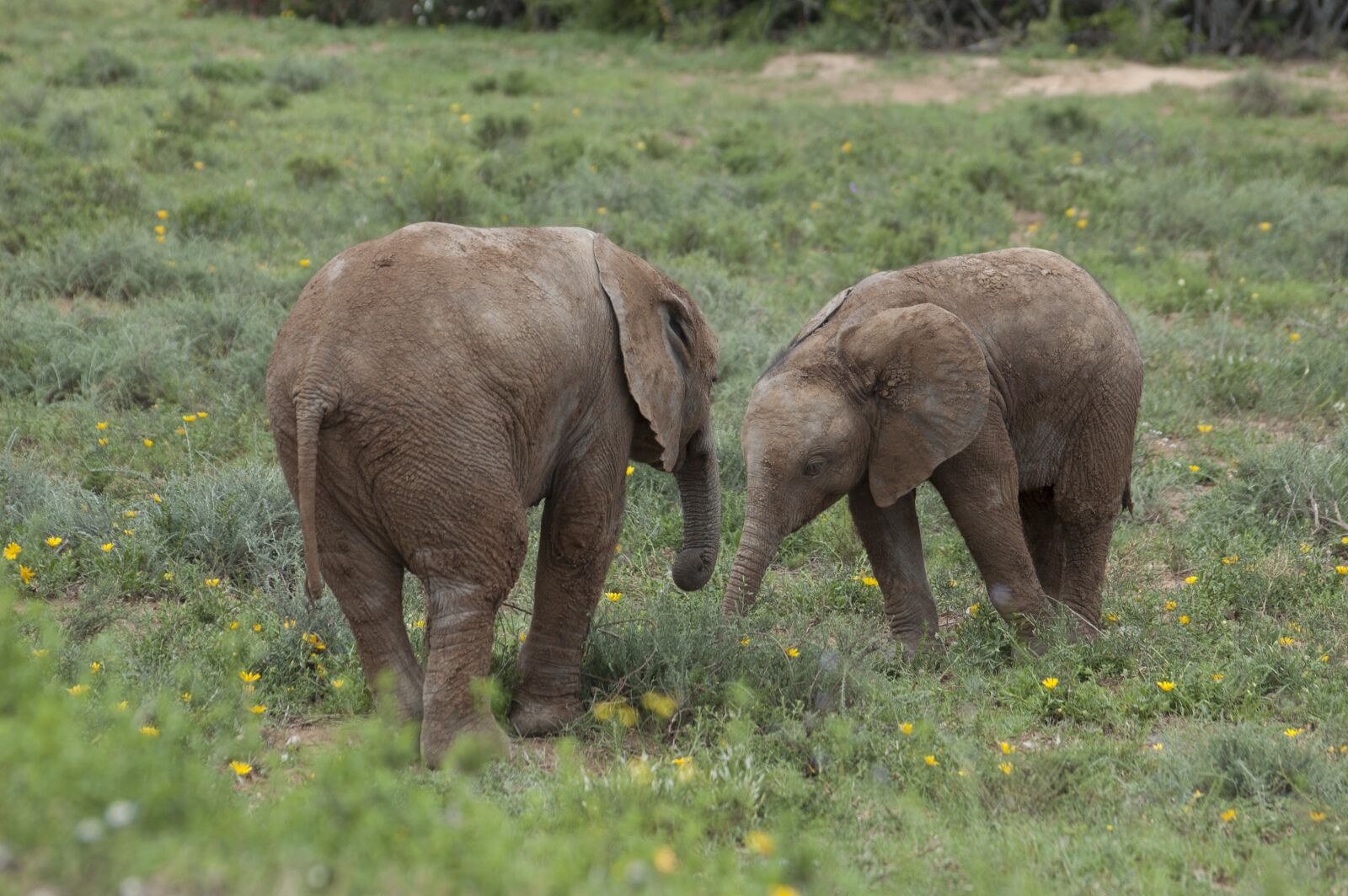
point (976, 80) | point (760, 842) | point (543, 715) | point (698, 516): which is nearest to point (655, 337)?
point (698, 516)

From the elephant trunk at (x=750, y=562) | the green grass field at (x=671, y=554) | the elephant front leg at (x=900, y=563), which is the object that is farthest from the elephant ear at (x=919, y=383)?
the green grass field at (x=671, y=554)

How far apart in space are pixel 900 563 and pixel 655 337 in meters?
1.66

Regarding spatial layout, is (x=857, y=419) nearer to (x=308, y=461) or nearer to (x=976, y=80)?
(x=308, y=461)

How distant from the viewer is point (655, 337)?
5.31 meters

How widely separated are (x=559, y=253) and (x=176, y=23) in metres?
19.3

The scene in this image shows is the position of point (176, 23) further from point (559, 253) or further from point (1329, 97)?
point (559, 253)

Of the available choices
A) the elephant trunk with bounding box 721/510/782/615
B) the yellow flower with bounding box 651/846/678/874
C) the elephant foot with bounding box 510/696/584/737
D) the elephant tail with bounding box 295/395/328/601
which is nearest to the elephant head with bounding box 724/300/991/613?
the elephant trunk with bounding box 721/510/782/615

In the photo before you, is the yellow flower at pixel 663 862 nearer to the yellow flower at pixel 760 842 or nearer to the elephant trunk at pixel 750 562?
the yellow flower at pixel 760 842

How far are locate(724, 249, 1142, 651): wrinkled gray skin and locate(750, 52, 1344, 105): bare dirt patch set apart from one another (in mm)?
12262

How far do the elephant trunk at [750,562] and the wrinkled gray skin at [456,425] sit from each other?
2.00ft

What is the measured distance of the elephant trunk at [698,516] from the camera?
5840mm

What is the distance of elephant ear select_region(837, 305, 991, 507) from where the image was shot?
566 centimetres

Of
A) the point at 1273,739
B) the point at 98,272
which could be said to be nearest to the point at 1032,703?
the point at 1273,739

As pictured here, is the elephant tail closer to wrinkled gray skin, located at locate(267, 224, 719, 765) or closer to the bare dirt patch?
wrinkled gray skin, located at locate(267, 224, 719, 765)
